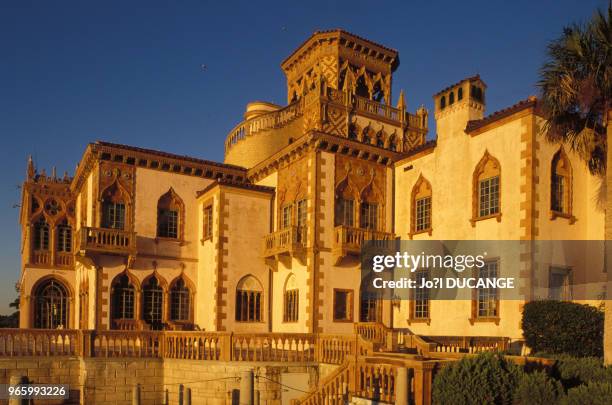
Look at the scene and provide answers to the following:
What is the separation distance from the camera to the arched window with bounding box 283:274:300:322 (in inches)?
1067

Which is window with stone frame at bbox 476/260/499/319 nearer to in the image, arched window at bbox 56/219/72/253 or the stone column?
the stone column

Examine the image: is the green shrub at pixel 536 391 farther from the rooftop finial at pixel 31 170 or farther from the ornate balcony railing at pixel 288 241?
the rooftop finial at pixel 31 170

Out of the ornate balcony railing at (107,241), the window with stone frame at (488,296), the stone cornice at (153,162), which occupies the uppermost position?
the stone cornice at (153,162)

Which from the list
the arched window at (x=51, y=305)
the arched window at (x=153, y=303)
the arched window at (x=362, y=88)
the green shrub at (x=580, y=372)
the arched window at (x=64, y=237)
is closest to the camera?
the green shrub at (x=580, y=372)

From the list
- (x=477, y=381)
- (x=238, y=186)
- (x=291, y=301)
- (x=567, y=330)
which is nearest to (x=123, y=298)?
(x=238, y=186)

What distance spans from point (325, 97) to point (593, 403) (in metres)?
21.9

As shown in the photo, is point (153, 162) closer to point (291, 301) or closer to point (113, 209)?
point (113, 209)

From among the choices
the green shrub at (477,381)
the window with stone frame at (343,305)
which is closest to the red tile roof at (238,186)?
the window with stone frame at (343,305)

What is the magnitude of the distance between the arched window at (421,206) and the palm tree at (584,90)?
8956mm

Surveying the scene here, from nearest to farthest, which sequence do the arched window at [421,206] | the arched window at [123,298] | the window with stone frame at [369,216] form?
1. the arched window at [421,206]
2. the window with stone frame at [369,216]
3. the arched window at [123,298]

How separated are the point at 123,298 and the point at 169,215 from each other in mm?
4716

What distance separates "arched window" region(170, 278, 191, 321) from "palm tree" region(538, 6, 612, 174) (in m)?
19.3

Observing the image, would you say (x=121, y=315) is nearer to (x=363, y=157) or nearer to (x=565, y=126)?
(x=363, y=157)

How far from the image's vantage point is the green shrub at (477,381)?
12.4 metres
